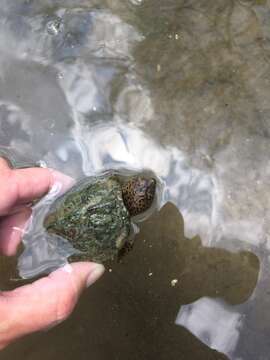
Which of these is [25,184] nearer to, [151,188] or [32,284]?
[32,284]

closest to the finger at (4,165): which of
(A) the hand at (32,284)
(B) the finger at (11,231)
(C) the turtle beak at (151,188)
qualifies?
(A) the hand at (32,284)

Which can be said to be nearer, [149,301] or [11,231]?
[149,301]

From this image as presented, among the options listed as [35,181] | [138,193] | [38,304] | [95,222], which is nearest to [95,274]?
[95,222]

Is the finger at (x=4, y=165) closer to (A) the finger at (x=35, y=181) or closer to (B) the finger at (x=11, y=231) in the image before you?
(A) the finger at (x=35, y=181)

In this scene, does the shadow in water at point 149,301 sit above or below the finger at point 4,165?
below

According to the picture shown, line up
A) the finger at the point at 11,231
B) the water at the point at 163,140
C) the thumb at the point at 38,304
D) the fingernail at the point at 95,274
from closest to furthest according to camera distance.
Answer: the thumb at the point at 38,304 → the fingernail at the point at 95,274 → the water at the point at 163,140 → the finger at the point at 11,231

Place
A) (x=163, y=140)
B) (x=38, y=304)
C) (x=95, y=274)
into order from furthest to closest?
(x=163, y=140)
(x=95, y=274)
(x=38, y=304)

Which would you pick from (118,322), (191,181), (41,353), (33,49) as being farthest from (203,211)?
(33,49)
